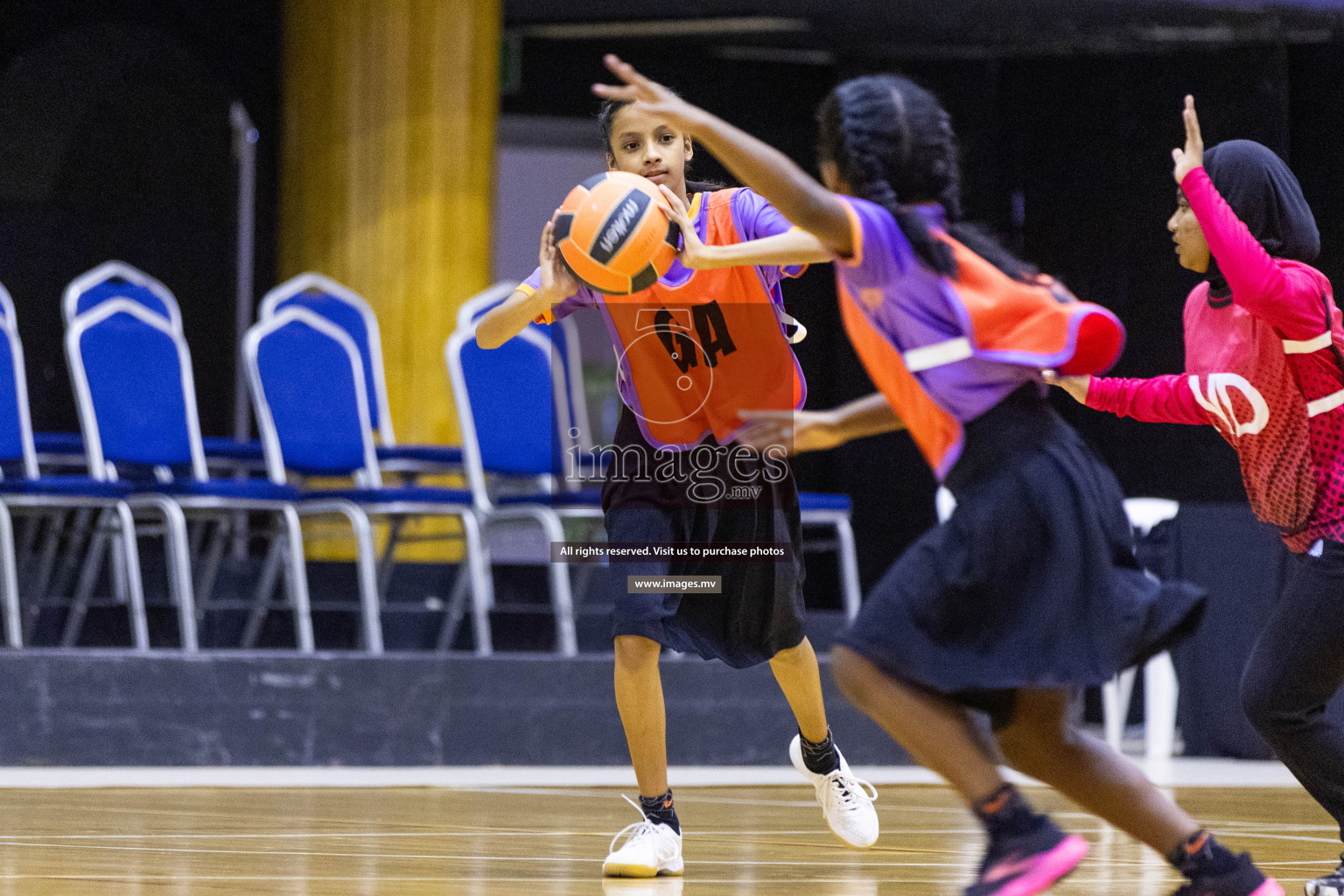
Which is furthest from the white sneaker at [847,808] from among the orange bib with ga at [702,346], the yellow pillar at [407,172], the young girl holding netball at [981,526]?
the yellow pillar at [407,172]

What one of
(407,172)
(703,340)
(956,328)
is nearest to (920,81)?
(407,172)

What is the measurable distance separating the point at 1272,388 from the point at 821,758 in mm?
1097

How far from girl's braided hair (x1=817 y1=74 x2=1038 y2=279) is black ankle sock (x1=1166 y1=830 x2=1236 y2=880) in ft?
2.45

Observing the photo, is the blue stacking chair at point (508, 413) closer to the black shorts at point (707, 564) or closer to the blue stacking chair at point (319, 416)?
the blue stacking chair at point (319, 416)

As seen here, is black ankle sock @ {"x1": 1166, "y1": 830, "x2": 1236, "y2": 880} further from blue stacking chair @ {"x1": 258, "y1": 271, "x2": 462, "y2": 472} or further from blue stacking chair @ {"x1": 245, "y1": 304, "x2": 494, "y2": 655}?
blue stacking chair @ {"x1": 258, "y1": 271, "x2": 462, "y2": 472}

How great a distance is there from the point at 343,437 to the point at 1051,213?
3476mm

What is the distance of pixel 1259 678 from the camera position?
2.67 meters

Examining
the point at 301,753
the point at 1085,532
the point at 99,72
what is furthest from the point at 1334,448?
the point at 99,72

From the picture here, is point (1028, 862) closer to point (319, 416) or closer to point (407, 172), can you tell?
point (319, 416)

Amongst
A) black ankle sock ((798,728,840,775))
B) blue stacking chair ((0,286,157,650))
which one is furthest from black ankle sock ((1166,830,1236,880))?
blue stacking chair ((0,286,157,650))

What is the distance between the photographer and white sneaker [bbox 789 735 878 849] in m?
3.18

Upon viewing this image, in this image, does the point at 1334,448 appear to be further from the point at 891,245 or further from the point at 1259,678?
the point at 891,245

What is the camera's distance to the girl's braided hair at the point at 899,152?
Result: 2.20 metres

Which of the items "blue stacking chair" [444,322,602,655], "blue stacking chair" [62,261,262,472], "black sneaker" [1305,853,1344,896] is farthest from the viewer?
"blue stacking chair" [62,261,262,472]
